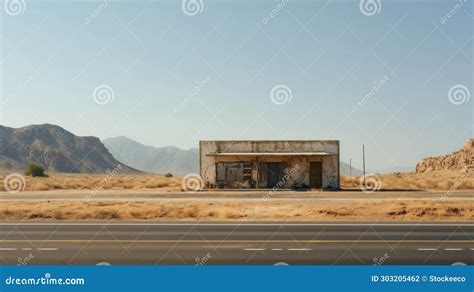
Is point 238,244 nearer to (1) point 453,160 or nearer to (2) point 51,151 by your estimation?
(1) point 453,160

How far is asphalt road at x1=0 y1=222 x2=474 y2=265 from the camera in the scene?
12102mm

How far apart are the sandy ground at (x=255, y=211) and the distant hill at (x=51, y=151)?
414 feet

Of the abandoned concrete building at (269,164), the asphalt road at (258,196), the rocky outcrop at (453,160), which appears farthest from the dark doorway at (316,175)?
the rocky outcrop at (453,160)

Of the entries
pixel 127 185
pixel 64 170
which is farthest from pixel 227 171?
pixel 64 170

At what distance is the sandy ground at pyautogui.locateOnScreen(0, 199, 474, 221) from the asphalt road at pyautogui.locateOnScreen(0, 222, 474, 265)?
3225 millimetres

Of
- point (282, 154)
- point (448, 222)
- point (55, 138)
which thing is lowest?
point (448, 222)

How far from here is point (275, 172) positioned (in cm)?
4272

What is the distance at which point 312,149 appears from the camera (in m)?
43.1

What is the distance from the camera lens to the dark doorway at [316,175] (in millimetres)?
42281

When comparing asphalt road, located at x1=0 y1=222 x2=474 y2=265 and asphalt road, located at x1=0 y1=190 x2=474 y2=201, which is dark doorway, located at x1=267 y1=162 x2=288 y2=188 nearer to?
asphalt road, located at x1=0 y1=190 x2=474 y2=201

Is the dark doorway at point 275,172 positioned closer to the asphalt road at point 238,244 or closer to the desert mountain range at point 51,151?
the asphalt road at point 238,244

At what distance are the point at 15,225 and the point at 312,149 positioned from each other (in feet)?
91.0

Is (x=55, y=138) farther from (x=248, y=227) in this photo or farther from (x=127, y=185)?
(x=248, y=227)

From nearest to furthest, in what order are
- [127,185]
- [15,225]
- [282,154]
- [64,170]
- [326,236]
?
[326,236]
[15,225]
[282,154]
[127,185]
[64,170]
